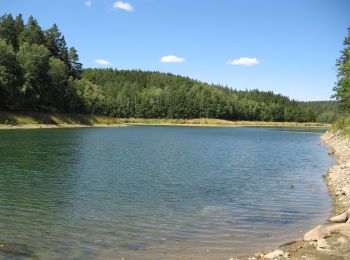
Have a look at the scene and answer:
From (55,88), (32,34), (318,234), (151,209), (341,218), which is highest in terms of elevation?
(32,34)

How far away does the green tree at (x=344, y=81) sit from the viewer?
56.2m

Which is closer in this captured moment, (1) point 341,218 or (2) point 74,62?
(1) point 341,218

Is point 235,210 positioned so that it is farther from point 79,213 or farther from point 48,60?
point 48,60

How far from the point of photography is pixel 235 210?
56.1 feet

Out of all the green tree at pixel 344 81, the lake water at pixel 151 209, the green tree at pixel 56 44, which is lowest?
the lake water at pixel 151 209

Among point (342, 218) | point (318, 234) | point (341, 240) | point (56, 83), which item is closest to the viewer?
point (341, 240)

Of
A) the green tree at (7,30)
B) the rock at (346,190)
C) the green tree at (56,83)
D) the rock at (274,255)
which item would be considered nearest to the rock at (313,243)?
the rock at (274,255)

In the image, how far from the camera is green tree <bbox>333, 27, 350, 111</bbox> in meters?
56.2

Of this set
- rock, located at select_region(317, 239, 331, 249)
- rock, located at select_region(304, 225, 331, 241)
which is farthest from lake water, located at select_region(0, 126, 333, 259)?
rock, located at select_region(317, 239, 331, 249)

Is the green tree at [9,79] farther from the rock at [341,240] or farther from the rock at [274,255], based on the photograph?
the rock at [341,240]

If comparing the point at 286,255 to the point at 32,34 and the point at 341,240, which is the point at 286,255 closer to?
the point at 341,240

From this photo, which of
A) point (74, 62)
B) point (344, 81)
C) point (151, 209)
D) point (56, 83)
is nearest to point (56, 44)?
point (74, 62)

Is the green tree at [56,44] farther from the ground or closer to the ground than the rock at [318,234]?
farther from the ground

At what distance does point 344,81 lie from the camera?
5600 centimetres
